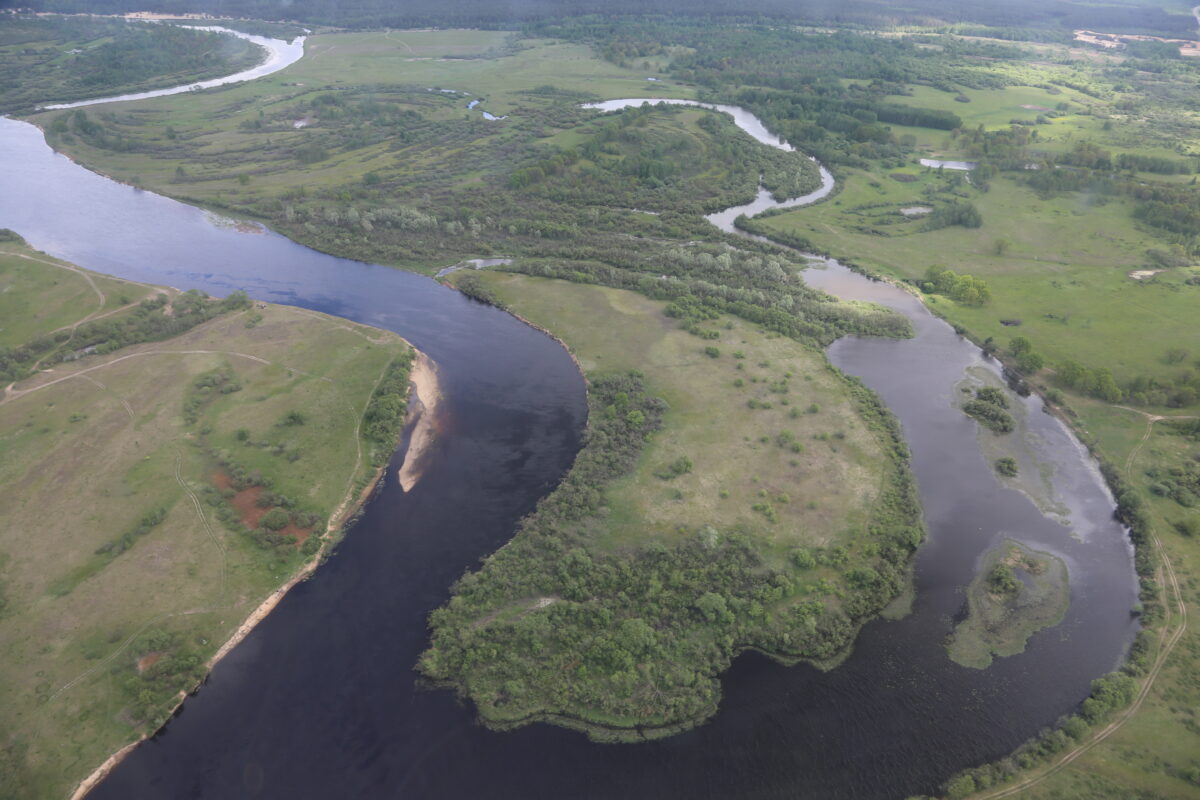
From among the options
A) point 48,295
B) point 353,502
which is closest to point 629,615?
point 353,502

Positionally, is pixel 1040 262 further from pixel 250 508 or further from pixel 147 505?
pixel 147 505

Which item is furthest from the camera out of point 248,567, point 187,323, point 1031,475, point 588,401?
point 187,323

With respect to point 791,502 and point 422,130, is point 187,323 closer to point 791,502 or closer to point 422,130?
point 791,502

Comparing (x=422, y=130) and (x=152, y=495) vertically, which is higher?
(x=422, y=130)

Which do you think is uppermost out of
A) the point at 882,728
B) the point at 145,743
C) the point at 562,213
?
the point at 562,213

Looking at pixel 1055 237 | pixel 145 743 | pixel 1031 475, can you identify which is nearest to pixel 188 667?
pixel 145 743

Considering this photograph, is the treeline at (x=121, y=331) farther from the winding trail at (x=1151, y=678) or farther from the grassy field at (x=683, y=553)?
the winding trail at (x=1151, y=678)
